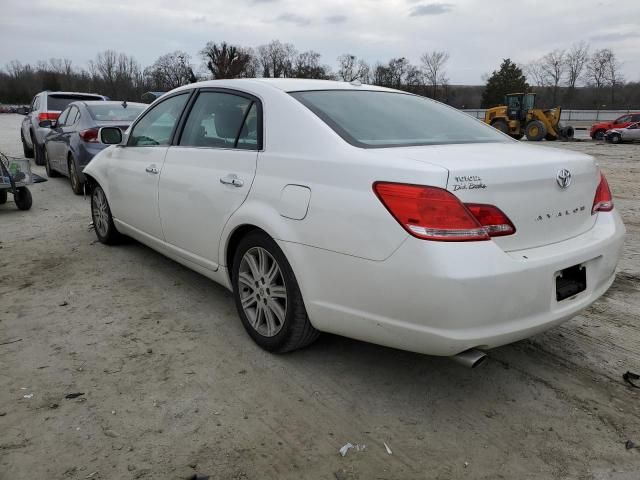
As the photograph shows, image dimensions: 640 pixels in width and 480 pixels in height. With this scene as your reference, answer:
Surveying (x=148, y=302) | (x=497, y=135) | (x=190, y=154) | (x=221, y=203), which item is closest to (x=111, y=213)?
(x=148, y=302)

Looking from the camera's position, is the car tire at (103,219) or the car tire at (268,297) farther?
the car tire at (103,219)

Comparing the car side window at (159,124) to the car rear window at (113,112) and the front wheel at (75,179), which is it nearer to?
the car rear window at (113,112)

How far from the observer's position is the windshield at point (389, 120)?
9.18 feet

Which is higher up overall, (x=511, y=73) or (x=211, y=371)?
(x=511, y=73)

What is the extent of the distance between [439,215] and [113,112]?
750 cm

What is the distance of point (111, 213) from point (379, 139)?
328 centimetres

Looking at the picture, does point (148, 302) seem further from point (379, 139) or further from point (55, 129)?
point (55, 129)

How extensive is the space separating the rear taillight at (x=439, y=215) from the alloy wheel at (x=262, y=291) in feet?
3.02

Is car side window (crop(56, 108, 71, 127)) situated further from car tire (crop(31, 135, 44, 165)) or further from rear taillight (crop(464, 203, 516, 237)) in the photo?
rear taillight (crop(464, 203, 516, 237))

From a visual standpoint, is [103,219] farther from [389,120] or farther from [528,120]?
[528,120]

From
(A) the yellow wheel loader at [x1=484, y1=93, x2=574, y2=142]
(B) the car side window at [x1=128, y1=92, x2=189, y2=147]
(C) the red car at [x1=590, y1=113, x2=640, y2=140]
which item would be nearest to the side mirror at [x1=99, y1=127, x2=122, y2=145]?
(B) the car side window at [x1=128, y1=92, x2=189, y2=147]

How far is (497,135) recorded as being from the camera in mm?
3375

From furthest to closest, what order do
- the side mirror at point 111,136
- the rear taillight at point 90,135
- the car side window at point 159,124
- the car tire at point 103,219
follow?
the rear taillight at point 90,135
the car tire at point 103,219
the side mirror at point 111,136
the car side window at point 159,124

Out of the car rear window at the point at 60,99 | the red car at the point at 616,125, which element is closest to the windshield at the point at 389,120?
the car rear window at the point at 60,99
